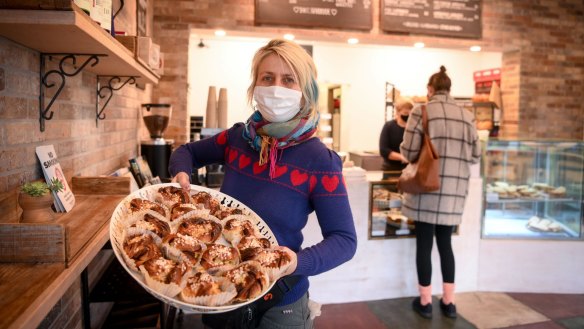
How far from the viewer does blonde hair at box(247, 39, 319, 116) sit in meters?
1.40

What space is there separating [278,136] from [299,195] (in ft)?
0.64

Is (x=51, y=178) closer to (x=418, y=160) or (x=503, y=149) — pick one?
(x=418, y=160)

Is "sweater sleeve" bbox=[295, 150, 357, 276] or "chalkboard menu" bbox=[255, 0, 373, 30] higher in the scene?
"chalkboard menu" bbox=[255, 0, 373, 30]

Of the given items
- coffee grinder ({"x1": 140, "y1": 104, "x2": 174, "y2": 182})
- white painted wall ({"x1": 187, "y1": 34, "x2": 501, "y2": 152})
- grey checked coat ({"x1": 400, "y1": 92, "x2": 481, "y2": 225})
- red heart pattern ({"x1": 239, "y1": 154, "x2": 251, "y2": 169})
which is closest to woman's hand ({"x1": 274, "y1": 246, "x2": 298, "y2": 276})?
red heart pattern ({"x1": 239, "y1": 154, "x2": 251, "y2": 169})

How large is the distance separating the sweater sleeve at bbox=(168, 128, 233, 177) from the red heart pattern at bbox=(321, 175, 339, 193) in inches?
17.9

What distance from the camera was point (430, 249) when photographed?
3.29 m

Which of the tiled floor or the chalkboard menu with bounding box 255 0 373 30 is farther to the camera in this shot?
the chalkboard menu with bounding box 255 0 373 30

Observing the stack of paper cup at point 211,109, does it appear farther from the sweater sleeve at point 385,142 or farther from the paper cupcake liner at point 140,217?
the paper cupcake liner at point 140,217

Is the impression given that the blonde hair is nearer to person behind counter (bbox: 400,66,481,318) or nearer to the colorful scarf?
the colorful scarf

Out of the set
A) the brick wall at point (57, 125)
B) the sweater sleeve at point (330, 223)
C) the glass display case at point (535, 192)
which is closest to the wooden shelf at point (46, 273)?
the brick wall at point (57, 125)

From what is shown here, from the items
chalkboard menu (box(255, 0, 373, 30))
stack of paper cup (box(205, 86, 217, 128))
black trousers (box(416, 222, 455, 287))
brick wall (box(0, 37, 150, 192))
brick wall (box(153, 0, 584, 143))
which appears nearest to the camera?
brick wall (box(0, 37, 150, 192))

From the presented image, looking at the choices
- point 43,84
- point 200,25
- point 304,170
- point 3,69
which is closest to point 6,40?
point 3,69

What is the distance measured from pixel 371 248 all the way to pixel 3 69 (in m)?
2.80

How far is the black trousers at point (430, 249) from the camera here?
326 cm
